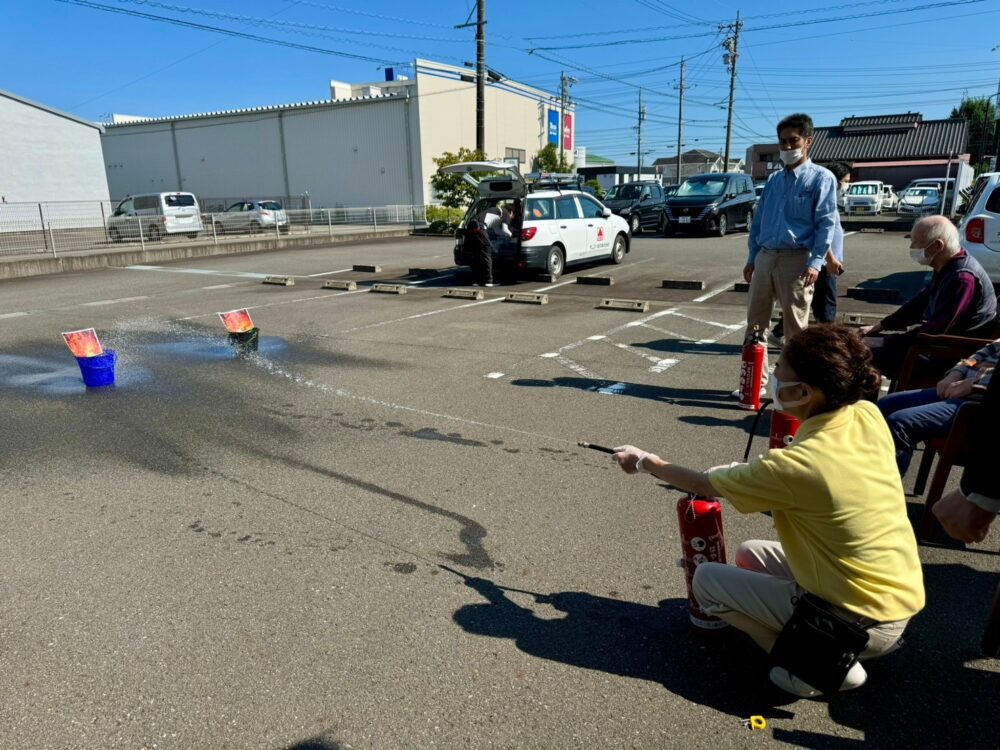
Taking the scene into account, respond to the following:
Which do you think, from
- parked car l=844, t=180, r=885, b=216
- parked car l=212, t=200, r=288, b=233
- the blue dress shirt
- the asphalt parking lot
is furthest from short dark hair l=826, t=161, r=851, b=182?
parked car l=844, t=180, r=885, b=216

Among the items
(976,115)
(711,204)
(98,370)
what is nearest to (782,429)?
(98,370)

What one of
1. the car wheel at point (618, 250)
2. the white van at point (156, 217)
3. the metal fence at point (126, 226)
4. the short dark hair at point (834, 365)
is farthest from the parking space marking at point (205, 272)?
the short dark hair at point (834, 365)

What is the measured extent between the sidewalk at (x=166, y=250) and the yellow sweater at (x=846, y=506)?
19.7 m

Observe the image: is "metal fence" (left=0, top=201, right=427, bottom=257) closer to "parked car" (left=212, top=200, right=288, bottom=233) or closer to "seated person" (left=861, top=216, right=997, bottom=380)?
"parked car" (left=212, top=200, right=288, bottom=233)

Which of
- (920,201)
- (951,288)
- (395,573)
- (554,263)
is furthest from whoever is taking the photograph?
(920,201)

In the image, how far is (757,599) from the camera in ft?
8.39

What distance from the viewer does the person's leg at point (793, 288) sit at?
5.77m

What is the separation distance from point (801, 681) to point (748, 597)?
1.04 ft

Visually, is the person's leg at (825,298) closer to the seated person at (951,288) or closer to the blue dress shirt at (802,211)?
the blue dress shirt at (802,211)

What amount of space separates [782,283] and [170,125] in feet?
161

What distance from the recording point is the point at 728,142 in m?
44.0

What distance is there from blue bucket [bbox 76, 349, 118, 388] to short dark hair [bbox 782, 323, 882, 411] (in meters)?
6.52

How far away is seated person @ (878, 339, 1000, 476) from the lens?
369cm

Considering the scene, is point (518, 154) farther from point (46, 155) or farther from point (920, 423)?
point (920, 423)
